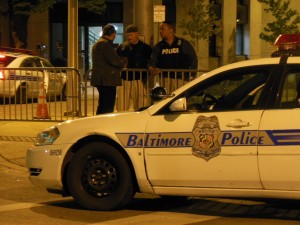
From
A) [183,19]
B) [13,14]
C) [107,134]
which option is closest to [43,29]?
[13,14]

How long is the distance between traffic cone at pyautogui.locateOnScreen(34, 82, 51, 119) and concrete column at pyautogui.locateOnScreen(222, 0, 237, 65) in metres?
19.9

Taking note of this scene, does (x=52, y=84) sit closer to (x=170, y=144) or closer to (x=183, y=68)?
(x=183, y=68)

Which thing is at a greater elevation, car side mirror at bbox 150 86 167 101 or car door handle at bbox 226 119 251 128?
car side mirror at bbox 150 86 167 101

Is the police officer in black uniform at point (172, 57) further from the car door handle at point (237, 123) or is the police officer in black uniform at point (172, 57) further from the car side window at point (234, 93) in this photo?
the car door handle at point (237, 123)

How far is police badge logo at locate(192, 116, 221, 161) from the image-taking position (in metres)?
6.71

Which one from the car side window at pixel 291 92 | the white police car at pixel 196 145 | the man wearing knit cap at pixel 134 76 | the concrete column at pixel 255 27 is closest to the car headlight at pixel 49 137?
the white police car at pixel 196 145

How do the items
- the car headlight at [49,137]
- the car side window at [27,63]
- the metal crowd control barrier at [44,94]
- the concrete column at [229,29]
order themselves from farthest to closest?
the concrete column at [229,29] < the car side window at [27,63] < the metal crowd control barrier at [44,94] < the car headlight at [49,137]

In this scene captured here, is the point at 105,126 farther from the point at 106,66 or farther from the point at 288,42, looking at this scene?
the point at 106,66

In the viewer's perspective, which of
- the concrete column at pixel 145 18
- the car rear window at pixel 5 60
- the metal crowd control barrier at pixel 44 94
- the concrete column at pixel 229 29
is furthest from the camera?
the concrete column at pixel 229 29

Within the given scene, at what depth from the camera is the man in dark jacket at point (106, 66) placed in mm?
10820

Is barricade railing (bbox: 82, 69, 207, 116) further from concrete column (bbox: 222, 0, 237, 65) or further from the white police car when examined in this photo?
concrete column (bbox: 222, 0, 237, 65)

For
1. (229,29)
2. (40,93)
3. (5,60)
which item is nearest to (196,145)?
(40,93)

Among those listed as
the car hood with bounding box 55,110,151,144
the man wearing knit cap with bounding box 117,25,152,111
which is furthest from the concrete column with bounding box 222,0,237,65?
the car hood with bounding box 55,110,151,144

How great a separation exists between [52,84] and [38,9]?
14.9 meters
